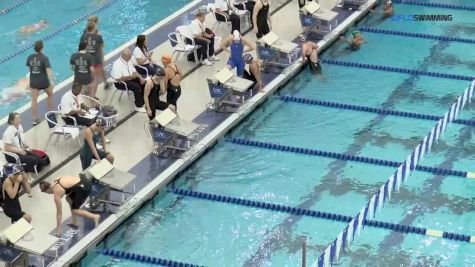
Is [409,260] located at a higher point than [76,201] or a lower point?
lower

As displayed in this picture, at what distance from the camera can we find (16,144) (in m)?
13.7

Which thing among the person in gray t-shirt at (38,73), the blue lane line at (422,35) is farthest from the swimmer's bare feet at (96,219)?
the blue lane line at (422,35)

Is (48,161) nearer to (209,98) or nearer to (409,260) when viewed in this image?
(209,98)

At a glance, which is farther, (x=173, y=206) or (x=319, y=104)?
(x=319, y=104)

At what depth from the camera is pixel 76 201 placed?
12695 millimetres

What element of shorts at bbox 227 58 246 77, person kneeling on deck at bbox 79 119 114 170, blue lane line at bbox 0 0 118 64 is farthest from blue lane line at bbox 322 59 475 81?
person kneeling on deck at bbox 79 119 114 170

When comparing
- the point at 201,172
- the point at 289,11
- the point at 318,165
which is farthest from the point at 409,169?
the point at 289,11

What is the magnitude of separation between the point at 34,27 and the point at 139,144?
17.1ft

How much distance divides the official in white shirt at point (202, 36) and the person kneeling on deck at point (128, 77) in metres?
1.68

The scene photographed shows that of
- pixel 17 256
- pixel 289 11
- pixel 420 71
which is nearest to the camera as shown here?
pixel 17 256

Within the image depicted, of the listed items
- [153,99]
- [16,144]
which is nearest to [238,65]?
[153,99]

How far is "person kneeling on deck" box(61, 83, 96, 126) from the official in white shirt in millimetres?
3035

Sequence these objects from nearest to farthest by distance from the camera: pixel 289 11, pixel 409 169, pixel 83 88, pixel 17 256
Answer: pixel 17 256 → pixel 409 169 → pixel 83 88 → pixel 289 11

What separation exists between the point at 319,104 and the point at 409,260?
4.31 m
